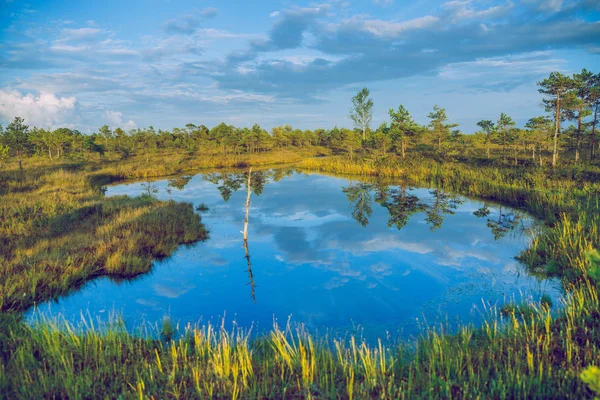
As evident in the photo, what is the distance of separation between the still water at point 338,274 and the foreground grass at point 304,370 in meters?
2.46

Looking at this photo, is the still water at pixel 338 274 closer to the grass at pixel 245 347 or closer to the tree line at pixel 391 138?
the grass at pixel 245 347

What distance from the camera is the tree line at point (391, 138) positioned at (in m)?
32.8

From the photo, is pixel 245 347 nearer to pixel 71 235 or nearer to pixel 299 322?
pixel 299 322

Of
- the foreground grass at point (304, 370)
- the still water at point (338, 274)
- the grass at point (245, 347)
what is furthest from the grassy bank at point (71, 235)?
the foreground grass at point (304, 370)

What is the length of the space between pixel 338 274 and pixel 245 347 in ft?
23.9

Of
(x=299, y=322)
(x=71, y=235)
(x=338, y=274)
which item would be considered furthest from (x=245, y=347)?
(x=71, y=235)

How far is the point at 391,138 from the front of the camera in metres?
50.0

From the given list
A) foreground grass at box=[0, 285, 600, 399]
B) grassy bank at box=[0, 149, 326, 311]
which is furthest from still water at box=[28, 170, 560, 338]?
foreground grass at box=[0, 285, 600, 399]

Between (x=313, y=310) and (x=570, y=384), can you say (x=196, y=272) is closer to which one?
(x=313, y=310)

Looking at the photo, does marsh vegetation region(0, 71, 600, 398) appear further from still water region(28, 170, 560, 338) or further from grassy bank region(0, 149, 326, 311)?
still water region(28, 170, 560, 338)

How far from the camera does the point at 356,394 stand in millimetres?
5434

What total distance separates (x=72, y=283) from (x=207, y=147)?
6552 centimetres

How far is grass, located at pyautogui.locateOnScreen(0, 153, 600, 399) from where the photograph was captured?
17.9ft

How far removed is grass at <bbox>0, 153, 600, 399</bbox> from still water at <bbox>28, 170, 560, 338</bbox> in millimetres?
773
